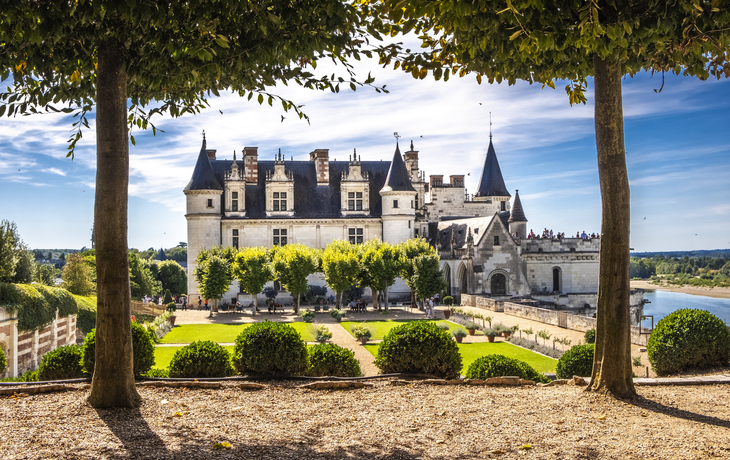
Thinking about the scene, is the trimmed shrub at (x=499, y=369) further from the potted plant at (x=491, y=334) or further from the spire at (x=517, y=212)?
the spire at (x=517, y=212)

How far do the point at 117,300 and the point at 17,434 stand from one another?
1776 millimetres

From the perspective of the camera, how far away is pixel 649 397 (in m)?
7.62

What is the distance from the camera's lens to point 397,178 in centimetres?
4347

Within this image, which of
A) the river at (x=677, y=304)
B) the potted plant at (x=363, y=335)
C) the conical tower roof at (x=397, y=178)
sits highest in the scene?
the conical tower roof at (x=397, y=178)

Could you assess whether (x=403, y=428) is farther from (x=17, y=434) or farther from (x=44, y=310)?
(x=44, y=310)

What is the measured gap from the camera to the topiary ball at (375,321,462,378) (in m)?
9.43

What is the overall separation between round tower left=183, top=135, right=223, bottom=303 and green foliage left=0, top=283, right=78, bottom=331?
23693 millimetres

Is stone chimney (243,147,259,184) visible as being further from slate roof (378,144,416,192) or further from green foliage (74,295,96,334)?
green foliage (74,295,96,334)

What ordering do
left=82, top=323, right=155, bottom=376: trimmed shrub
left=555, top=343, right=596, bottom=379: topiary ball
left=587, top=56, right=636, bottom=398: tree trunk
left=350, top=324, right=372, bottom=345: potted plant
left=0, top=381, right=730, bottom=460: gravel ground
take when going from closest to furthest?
left=0, top=381, right=730, bottom=460: gravel ground → left=587, top=56, right=636, bottom=398: tree trunk → left=82, top=323, right=155, bottom=376: trimmed shrub → left=555, top=343, right=596, bottom=379: topiary ball → left=350, top=324, right=372, bottom=345: potted plant

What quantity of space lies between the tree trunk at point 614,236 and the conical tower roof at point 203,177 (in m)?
37.7

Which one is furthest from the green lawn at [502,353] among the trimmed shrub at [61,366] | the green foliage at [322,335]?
the trimmed shrub at [61,366]

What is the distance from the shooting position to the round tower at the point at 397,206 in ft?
143

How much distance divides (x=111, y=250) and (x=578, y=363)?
7754 millimetres

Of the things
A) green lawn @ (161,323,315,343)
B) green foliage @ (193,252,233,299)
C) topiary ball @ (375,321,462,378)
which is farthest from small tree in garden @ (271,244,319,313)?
topiary ball @ (375,321,462,378)
